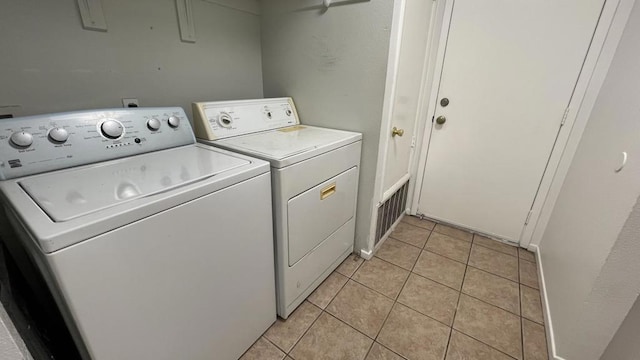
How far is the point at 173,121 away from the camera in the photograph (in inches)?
48.3

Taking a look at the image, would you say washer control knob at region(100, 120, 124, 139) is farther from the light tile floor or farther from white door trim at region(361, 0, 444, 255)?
white door trim at region(361, 0, 444, 255)

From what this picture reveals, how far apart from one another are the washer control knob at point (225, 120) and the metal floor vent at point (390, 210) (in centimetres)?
111

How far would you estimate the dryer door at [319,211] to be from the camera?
49.1 inches

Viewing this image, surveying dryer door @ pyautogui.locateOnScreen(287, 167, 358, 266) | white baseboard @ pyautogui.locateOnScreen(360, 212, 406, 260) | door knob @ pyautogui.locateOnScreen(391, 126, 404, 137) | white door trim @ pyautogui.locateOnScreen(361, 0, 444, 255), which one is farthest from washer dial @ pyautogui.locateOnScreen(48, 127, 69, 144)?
white baseboard @ pyautogui.locateOnScreen(360, 212, 406, 260)

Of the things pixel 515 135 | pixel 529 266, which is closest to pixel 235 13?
pixel 515 135

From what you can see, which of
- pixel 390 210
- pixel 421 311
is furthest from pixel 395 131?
pixel 421 311

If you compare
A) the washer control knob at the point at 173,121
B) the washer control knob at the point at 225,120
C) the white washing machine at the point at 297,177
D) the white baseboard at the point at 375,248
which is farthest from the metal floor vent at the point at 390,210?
the washer control knob at the point at 173,121

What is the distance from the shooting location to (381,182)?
5.58ft

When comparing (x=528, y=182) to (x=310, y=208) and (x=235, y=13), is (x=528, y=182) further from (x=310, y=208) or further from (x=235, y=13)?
(x=235, y=13)

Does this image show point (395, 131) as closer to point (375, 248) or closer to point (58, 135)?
point (375, 248)

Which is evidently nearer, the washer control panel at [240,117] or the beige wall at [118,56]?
the beige wall at [118,56]

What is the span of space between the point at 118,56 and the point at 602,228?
89.3 inches

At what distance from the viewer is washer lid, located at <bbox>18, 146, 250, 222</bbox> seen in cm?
69

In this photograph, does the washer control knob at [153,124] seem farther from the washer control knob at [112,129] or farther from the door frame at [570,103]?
the door frame at [570,103]
